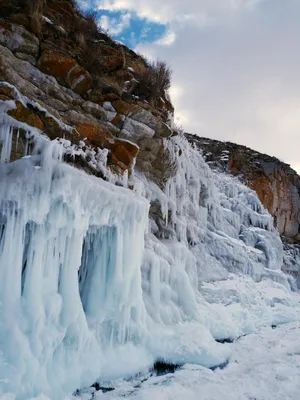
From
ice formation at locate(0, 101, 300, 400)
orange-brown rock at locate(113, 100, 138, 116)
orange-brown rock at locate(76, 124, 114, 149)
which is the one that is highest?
orange-brown rock at locate(113, 100, 138, 116)

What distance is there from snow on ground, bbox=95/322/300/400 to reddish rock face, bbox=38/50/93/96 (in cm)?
605

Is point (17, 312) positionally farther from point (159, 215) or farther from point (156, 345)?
point (159, 215)

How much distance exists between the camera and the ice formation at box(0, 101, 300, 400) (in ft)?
14.6

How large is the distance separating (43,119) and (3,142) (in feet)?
3.18

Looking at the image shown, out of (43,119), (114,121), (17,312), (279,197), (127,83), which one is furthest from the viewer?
(279,197)

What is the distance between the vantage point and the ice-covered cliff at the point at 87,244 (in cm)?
453

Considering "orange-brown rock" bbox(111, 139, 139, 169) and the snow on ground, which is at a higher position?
"orange-brown rock" bbox(111, 139, 139, 169)

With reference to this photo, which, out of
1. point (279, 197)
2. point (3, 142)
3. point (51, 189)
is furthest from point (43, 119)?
point (279, 197)

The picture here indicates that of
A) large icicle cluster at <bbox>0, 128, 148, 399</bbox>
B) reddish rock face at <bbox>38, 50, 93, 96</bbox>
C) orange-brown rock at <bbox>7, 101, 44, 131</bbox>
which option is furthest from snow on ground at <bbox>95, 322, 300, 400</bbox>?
reddish rock face at <bbox>38, 50, 93, 96</bbox>

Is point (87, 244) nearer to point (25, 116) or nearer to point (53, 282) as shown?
point (53, 282)

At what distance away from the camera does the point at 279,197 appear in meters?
23.3

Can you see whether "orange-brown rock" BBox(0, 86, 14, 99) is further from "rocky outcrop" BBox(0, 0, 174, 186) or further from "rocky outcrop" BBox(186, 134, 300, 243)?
"rocky outcrop" BBox(186, 134, 300, 243)

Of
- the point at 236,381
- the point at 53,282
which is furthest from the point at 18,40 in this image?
the point at 236,381

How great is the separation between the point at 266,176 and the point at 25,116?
803 inches
